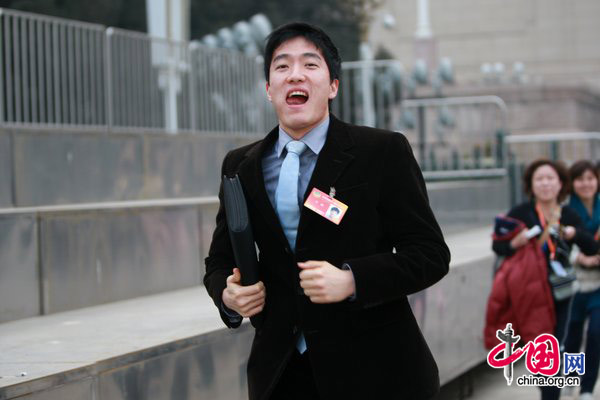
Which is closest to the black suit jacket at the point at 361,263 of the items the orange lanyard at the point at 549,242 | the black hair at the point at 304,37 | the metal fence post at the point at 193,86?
the black hair at the point at 304,37

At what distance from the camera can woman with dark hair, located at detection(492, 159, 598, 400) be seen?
7.65 meters

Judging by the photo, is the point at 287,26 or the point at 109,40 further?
the point at 109,40

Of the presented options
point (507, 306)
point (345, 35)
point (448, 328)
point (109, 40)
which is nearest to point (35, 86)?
point (109, 40)

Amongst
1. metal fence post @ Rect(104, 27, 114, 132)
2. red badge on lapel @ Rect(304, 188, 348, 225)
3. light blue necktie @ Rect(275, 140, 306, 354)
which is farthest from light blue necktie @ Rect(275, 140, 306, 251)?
metal fence post @ Rect(104, 27, 114, 132)

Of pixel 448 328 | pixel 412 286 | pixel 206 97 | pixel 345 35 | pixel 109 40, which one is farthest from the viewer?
pixel 345 35

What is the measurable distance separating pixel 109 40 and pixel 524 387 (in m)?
5.48

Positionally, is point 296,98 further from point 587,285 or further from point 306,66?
point 587,285

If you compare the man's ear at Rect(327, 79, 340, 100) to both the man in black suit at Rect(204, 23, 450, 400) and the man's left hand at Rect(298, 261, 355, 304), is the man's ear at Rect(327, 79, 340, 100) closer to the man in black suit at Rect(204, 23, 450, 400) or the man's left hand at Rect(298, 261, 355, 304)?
the man in black suit at Rect(204, 23, 450, 400)

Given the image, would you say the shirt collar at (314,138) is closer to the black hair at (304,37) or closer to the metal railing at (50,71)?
the black hair at (304,37)

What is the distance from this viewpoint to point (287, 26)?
3.68 m

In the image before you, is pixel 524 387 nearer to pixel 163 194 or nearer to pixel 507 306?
pixel 507 306

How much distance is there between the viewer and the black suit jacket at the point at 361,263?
353 centimetres

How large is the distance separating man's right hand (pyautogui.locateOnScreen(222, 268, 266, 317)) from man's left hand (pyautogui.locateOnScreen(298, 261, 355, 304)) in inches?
8.7

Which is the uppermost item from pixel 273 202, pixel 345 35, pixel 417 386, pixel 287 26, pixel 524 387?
pixel 345 35
